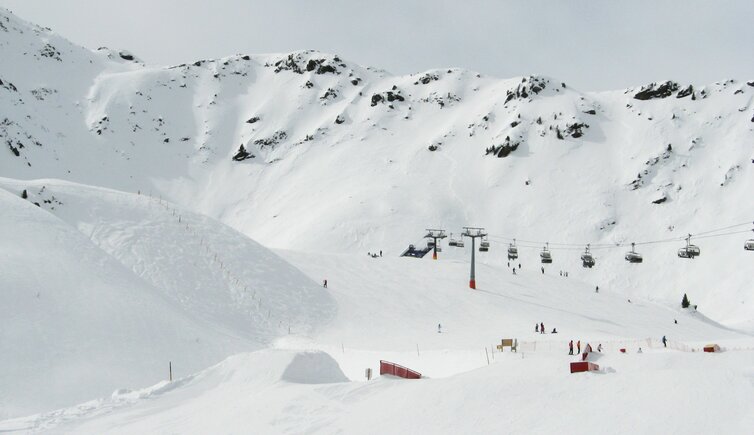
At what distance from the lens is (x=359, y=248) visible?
8612 cm

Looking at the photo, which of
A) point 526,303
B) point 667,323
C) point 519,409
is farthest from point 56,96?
point 519,409

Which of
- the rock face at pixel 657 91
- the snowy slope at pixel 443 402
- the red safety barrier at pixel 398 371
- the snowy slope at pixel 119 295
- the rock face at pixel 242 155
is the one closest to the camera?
the snowy slope at pixel 443 402

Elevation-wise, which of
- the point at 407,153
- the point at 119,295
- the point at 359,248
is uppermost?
the point at 407,153

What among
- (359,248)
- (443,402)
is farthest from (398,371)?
(359,248)

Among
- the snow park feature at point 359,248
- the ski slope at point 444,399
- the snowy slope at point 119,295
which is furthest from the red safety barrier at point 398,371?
the snowy slope at point 119,295

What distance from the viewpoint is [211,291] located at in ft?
132

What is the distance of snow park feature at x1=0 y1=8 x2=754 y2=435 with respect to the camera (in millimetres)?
14898

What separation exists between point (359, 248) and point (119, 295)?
5682 centimetres

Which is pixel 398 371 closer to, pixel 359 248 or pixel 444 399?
pixel 444 399

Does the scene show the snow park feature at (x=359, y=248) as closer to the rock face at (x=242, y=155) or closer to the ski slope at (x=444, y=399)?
the ski slope at (x=444, y=399)

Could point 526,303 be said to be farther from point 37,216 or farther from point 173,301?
point 37,216

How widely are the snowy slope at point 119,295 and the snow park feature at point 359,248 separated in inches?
6.3

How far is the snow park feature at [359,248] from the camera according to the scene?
48.9 feet

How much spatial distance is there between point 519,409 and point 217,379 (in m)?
10.0
